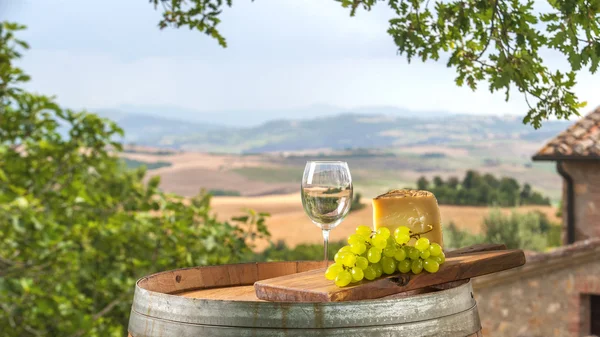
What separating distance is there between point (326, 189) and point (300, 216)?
72.6ft

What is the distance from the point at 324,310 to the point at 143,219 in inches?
138

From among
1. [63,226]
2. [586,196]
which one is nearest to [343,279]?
[63,226]

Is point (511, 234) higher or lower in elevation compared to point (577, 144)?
lower

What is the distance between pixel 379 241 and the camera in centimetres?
178

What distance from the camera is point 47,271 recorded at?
188 inches

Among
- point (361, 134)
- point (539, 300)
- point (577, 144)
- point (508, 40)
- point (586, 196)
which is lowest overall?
point (539, 300)

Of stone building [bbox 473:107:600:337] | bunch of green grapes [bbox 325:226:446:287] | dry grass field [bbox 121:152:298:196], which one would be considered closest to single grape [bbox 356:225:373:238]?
bunch of green grapes [bbox 325:226:446:287]

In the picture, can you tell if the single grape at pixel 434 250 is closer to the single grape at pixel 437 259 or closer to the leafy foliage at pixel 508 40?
the single grape at pixel 437 259

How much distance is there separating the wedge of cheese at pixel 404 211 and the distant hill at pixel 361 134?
2860 cm

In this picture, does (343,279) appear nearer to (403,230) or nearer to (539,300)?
(403,230)

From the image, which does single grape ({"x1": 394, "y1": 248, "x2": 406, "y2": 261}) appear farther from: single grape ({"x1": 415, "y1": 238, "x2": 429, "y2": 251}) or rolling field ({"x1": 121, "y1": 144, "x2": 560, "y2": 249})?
rolling field ({"x1": 121, "y1": 144, "x2": 560, "y2": 249})

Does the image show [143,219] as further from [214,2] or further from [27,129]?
[214,2]

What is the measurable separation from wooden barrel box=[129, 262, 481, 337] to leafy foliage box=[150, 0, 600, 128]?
871 mm

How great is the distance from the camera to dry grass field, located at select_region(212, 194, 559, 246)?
69.0 ft
